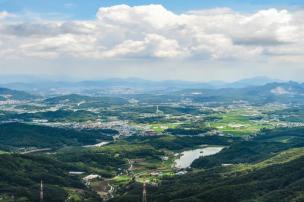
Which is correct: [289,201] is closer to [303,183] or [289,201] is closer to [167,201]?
[303,183]

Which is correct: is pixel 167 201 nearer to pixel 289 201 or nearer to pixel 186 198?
pixel 186 198

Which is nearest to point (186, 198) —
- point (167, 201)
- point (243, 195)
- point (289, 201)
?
point (167, 201)

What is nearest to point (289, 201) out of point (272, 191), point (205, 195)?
point (272, 191)

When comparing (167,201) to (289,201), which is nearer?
(289,201)

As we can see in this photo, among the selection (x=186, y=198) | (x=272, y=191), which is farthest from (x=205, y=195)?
(x=272, y=191)

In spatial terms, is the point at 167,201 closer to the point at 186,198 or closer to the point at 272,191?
the point at 186,198

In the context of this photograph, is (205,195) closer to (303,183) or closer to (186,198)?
(186,198)

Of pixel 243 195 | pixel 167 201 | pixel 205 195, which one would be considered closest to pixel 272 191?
pixel 243 195
